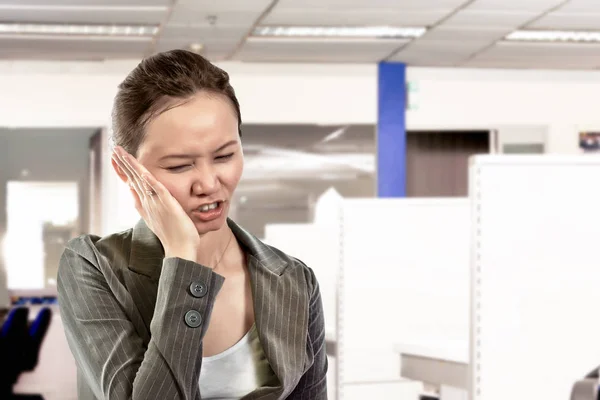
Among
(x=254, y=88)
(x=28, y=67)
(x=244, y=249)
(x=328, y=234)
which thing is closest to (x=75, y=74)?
(x=28, y=67)

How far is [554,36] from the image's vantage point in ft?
22.4

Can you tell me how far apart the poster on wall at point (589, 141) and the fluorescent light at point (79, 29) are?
3955 millimetres

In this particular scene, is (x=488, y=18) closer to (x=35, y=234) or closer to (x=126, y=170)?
(x=35, y=234)

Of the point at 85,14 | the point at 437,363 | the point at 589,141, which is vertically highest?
the point at 85,14

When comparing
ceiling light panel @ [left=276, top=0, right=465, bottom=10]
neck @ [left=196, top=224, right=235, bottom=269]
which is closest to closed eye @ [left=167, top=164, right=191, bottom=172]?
neck @ [left=196, top=224, right=235, bottom=269]

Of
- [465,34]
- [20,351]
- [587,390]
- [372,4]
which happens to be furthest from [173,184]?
[465,34]

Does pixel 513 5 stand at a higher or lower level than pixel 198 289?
higher

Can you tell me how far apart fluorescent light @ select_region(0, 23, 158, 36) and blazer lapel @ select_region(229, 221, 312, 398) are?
5.48 meters

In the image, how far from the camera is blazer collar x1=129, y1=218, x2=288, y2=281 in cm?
93

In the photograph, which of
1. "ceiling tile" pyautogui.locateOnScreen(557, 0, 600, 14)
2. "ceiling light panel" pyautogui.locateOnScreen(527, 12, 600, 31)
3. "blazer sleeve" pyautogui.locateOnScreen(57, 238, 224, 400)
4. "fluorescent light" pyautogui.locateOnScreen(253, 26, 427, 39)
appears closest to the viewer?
"blazer sleeve" pyautogui.locateOnScreen(57, 238, 224, 400)

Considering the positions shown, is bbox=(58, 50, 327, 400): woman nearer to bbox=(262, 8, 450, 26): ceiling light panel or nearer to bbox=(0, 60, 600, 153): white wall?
bbox=(262, 8, 450, 26): ceiling light panel

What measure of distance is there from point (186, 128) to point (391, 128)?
703cm

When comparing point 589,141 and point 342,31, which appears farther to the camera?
point 589,141

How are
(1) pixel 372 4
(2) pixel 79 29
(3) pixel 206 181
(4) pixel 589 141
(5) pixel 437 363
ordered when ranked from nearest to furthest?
(3) pixel 206 181 < (5) pixel 437 363 < (1) pixel 372 4 < (2) pixel 79 29 < (4) pixel 589 141
